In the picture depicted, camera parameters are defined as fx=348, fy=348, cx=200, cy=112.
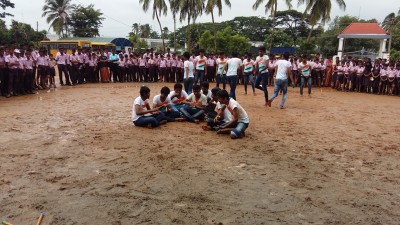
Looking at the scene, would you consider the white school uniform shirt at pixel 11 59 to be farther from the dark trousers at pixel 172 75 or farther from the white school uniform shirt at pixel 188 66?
the dark trousers at pixel 172 75

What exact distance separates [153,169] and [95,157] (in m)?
1.12

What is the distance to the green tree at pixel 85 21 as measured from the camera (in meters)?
54.0

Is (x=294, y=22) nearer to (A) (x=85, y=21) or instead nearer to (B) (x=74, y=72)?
(A) (x=85, y=21)

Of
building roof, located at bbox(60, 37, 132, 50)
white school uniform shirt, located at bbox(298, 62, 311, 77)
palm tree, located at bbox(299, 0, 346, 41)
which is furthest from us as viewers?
building roof, located at bbox(60, 37, 132, 50)

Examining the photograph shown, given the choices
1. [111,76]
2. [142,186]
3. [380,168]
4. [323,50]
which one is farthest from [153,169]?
[323,50]

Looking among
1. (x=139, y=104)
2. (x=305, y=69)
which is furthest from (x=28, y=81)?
(x=305, y=69)

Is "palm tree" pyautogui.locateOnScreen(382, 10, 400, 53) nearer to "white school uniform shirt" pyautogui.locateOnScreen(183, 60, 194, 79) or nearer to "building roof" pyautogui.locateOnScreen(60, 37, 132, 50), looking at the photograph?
"building roof" pyautogui.locateOnScreen(60, 37, 132, 50)

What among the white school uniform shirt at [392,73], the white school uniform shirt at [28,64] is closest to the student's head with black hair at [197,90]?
the white school uniform shirt at [28,64]

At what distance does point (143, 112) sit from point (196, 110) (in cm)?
142

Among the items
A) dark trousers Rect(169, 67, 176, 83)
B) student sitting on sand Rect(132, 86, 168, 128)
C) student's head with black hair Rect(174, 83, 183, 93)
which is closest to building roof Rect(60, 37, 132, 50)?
dark trousers Rect(169, 67, 176, 83)

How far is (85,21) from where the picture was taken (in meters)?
55.1

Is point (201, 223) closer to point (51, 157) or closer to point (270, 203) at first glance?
point (270, 203)

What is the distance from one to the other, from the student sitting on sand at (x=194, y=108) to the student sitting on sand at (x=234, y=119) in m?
1.27

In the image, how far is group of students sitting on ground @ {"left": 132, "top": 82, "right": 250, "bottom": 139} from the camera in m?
6.99
